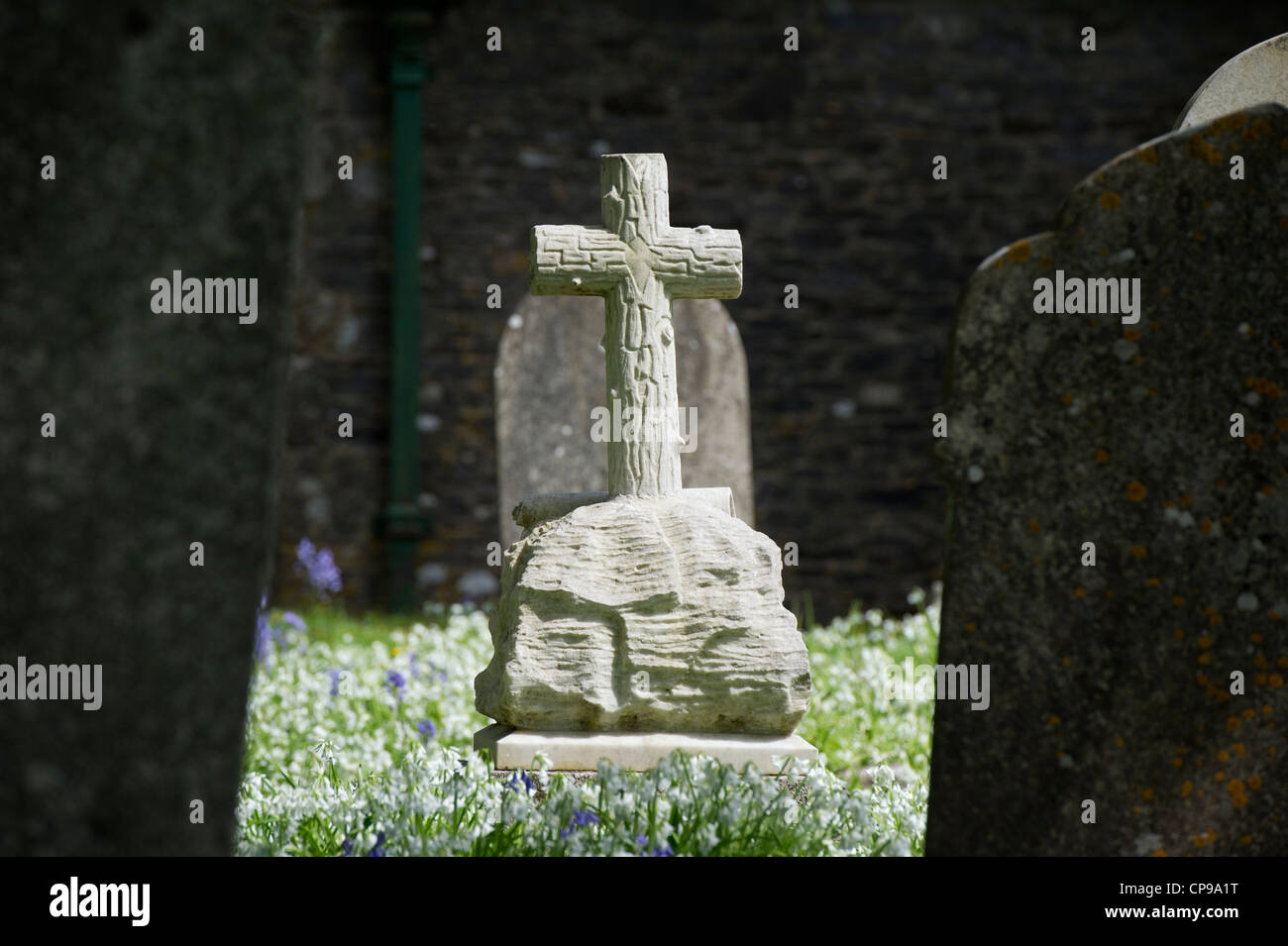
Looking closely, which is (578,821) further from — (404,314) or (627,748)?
(404,314)

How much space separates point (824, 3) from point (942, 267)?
195 centimetres

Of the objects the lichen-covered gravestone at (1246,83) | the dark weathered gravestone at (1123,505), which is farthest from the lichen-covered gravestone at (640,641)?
the lichen-covered gravestone at (1246,83)

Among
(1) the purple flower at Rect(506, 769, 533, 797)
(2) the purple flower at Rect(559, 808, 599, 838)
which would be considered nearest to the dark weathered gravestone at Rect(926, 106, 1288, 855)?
(2) the purple flower at Rect(559, 808, 599, 838)

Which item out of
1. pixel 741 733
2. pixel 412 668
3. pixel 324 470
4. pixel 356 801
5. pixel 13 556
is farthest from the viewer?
pixel 324 470

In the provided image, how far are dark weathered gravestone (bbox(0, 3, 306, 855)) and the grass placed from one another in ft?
3.70

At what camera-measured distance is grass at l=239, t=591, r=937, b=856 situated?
8.59 feet

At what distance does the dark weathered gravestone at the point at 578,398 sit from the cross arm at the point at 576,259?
2635mm

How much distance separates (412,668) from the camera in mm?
5406

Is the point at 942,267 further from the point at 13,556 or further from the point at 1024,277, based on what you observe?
the point at 13,556

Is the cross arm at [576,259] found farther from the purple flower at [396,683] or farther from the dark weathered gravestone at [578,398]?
the dark weathered gravestone at [578,398]

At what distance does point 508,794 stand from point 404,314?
596cm

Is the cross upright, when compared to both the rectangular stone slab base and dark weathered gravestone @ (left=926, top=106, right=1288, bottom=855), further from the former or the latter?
dark weathered gravestone @ (left=926, top=106, right=1288, bottom=855)

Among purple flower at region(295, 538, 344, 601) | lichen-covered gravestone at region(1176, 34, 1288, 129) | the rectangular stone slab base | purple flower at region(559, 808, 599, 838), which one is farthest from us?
purple flower at region(295, 538, 344, 601)
